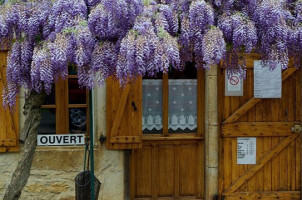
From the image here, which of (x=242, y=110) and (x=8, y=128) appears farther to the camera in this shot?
(x=242, y=110)

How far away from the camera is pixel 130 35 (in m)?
4.16

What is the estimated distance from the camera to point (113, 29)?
4.29 metres

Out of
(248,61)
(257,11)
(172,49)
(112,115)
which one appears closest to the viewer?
(172,49)

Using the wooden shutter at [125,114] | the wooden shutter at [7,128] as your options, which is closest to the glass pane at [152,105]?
the wooden shutter at [125,114]

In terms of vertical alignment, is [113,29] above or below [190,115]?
above

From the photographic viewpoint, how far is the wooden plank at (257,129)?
22.7 ft

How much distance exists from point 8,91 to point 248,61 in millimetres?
3286

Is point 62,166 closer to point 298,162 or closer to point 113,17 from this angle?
point 113,17

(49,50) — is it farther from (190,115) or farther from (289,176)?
(289,176)

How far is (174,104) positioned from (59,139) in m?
1.61

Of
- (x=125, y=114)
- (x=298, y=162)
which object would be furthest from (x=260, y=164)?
(x=125, y=114)

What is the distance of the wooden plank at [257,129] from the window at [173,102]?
0.43 meters

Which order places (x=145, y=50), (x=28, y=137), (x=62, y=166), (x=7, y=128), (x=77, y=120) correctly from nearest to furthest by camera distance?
(x=145, y=50)
(x=28, y=137)
(x=7, y=128)
(x=62, y=166)
(x=77, y=120)

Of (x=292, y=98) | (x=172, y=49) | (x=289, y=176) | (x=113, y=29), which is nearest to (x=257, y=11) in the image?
(x=172, y=49)
